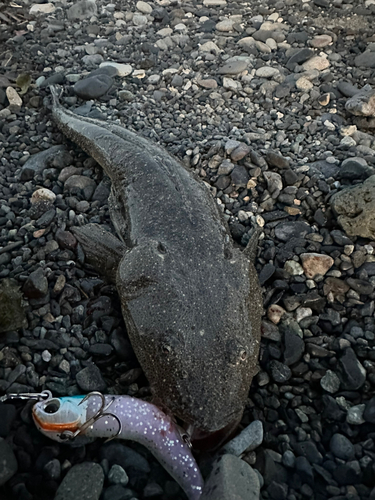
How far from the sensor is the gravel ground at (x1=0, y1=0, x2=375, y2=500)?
283 centimetres

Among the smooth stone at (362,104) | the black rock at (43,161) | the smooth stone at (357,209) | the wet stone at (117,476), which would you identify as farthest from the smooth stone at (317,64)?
the wet stone at (117,476)

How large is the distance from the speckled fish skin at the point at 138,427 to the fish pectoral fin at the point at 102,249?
1.35 m

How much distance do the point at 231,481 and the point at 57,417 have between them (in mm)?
1066

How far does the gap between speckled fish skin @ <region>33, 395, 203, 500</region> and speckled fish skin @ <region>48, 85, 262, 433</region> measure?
0.15m

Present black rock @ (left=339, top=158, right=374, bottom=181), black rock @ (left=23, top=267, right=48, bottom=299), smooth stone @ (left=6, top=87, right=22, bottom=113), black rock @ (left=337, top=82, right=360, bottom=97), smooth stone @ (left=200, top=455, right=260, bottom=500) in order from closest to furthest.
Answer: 1. smooth stone @ (left=200, top=455, right=260, bottom=500)
2. black rock @ (left=23, top=267, right=48, bottom=299)
3. black rock @ (left=339, top=158, right=374, bottom=181)
4. black rock @ (left=337, top=82, right=360, bottom=97)
5. smooth stone @ (left=6, top=87, right=22, bottom=113)

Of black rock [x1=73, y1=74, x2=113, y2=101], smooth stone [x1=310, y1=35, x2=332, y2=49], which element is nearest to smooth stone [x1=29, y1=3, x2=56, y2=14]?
black rock [x1=73, y1=74, x2=113, y2=101]

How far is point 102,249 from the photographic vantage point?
4125 millimetres

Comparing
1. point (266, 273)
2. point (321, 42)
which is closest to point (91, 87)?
point (321, 42)

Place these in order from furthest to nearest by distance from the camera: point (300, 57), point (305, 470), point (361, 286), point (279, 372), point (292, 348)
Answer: point (300, 57), point (361, 286), point (292, 348), point (279, 372), point (305, 470)

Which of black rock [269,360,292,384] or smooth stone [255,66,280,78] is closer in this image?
black rock [269,360,292,384]

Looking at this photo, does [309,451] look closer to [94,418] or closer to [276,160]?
[94,418]

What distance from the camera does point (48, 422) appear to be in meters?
2.67

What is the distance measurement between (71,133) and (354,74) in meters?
4.10

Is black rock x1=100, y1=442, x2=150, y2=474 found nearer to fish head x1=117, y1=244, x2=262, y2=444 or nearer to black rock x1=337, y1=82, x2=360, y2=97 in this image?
fish head x1=117, y1=244, x2=262, y2=444
